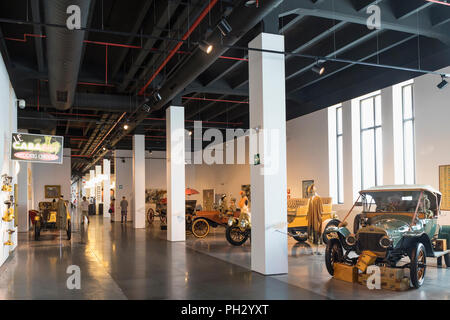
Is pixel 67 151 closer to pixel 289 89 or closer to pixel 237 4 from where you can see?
pixel 289 89

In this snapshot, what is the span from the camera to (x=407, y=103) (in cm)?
1144

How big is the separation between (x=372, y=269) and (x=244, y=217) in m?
4.29

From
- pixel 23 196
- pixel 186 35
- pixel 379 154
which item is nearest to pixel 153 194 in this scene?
pixel 23 196

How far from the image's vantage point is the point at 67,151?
21328mm

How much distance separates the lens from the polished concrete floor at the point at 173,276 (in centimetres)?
603

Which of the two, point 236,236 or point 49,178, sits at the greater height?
point 49,178

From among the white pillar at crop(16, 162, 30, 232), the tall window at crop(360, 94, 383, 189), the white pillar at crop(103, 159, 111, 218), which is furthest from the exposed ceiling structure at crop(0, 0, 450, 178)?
the white pillar at crop(103, 159, 111, 218)

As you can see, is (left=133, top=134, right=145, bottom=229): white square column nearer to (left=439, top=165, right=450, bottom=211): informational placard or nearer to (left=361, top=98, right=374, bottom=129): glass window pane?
(left=361, top=98, right=374, bottom=129): glass window pane

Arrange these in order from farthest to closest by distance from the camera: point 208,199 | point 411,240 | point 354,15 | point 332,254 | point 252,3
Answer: point 208,199 → point 354,15 → point 332,254 → point 411,240 → point 252,3

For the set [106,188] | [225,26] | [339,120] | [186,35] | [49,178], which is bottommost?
[106,188]

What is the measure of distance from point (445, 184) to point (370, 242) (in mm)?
4120

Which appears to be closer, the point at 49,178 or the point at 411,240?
the point at 411,240

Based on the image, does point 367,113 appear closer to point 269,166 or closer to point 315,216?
point 315,216
